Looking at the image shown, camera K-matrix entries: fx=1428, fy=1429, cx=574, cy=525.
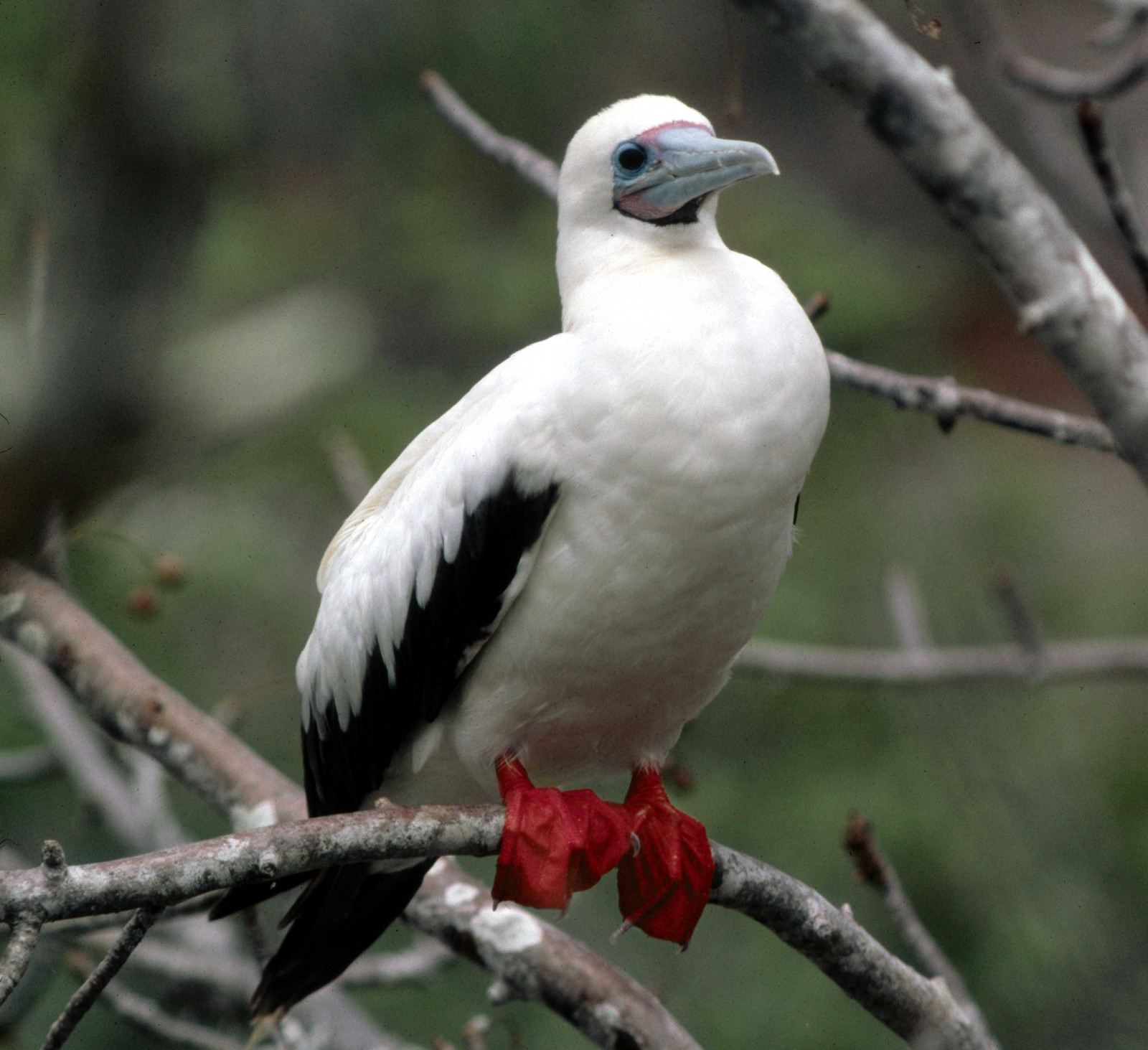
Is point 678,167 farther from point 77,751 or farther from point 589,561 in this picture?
point 77,751

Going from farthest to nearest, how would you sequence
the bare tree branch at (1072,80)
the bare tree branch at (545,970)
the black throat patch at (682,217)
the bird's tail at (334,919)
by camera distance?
the bird's tail at (334,919) < the bare tree branch at (545,970) < the black throat patch at (682,217) < the bare tree branch at (1072,80)

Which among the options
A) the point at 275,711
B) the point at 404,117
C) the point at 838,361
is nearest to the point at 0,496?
the point at 838,361

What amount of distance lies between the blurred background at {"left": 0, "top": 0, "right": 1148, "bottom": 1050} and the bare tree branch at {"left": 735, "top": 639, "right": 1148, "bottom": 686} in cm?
18

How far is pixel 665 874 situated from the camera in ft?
8.70

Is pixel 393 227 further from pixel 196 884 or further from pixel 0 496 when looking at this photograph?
pixel 0 496

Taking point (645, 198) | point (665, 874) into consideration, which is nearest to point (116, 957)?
point (665, 874)

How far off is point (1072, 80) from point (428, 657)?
5.30 ft

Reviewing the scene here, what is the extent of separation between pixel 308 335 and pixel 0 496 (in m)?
0.64

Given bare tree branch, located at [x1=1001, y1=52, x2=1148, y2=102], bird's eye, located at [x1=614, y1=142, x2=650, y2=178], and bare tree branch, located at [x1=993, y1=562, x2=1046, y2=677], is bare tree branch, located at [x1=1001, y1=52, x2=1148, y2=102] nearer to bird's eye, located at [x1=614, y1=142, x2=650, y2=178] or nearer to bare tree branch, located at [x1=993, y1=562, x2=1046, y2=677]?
bird's eye, located at [x1=614, y1=142, x2=650, y2=178]

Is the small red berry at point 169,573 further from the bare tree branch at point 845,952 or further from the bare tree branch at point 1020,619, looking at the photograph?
the bare tree branch at point 1020,619

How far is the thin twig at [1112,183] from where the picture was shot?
6.22 ft

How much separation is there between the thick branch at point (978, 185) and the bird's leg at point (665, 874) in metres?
1.17

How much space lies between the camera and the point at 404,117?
922cm

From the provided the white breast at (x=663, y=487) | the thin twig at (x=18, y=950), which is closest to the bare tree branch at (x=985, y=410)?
the white breast at (x=663, y=487)
